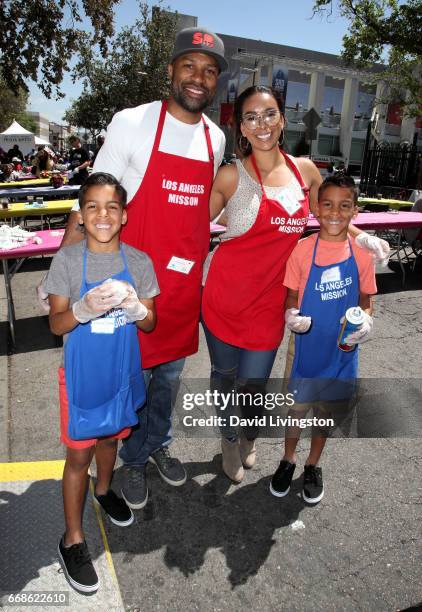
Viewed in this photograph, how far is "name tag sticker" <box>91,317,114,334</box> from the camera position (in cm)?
186

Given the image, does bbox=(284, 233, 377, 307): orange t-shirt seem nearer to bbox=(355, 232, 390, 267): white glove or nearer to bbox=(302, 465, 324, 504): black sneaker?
bbox=(355, 232, 390, 267): white glove

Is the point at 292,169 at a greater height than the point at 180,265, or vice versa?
the point at 292,169

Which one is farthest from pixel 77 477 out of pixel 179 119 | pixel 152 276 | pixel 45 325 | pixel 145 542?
pixel 45 325

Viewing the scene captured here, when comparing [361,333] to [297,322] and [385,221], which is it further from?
[385,221]

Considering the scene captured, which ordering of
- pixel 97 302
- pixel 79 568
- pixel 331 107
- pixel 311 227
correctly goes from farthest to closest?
pixel 331 107 < pixel 311 227 < pixel 79 568 < pixel 97 302

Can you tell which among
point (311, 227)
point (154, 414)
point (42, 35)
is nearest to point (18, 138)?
point (42, 35)

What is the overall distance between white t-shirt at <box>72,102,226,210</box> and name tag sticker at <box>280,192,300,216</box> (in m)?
0.50

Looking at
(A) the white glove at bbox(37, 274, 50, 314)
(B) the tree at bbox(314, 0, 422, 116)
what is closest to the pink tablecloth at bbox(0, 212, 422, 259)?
(A) the white glove at bbox(37, 274, 50, 314)

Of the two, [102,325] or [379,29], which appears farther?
[379,29]

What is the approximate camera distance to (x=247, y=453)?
9.55 ft

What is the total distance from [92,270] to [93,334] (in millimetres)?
274

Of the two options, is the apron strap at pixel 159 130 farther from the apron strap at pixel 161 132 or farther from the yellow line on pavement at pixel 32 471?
the yellow line on pavement at pixel 32 471

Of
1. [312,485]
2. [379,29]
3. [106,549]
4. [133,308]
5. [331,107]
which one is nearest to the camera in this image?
[133,308]

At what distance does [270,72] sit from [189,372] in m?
30.2
